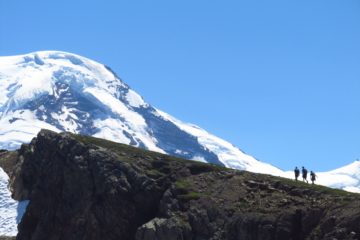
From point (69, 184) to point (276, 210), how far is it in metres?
29.7

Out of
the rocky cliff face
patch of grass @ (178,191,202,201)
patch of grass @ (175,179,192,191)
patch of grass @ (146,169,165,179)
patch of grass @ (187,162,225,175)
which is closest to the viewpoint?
the rocky cliff face

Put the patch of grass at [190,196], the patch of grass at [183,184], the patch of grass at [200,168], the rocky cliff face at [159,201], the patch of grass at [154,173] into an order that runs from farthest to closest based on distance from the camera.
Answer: the patch of grass at [200,168], the patch of grass at [154,173], the patch of grass at [183,184], the patch of grass at [190,196], the rocky cliff face at [159,201]

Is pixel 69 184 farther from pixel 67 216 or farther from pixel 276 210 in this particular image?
Result: pixel 276 210

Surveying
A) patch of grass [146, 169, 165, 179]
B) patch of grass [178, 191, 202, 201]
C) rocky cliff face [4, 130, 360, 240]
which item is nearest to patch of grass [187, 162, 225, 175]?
rocky cliff face [4, 130, 360, 240]

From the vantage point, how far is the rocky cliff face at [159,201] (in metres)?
85.0

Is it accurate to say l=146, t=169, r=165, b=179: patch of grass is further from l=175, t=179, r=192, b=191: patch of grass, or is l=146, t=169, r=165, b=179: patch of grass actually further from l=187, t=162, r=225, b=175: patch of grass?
l=187, t=162, r=225, b=175: patch of grass

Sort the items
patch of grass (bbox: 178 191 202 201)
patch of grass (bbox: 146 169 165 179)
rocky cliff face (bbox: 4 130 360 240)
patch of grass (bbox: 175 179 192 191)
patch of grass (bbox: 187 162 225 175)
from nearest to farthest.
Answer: rocky cliff face (bbox: 4 130 360 240)
patch of grass (bbox: 178 191 202 201)
patch of grass (bbox: 175 179 192 191)
patch of grass (bbox: 146 169 165 179)
patch of grass (bbox: 187 162 225 175)

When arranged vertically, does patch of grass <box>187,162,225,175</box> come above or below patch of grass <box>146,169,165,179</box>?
above

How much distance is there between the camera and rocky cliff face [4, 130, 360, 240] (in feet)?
279

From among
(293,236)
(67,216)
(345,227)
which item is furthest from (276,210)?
(67,216)

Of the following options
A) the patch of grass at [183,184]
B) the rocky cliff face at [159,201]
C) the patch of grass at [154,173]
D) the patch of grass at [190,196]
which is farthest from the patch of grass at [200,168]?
the patch of grass at [190,196]

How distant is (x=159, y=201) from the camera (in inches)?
3831

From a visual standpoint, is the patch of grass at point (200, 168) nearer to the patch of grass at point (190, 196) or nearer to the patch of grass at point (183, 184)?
the patch of grass at point (183, 184)

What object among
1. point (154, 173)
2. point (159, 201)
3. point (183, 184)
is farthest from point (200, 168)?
point (159, 201)
